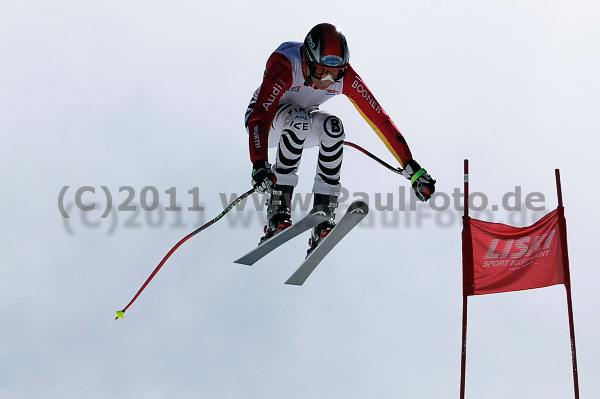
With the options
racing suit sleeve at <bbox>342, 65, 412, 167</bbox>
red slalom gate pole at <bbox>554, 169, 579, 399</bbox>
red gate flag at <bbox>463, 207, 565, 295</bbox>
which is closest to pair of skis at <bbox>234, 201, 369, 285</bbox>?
racing suit sleeve at <bbox>342, 65, 412, 167</bbox>

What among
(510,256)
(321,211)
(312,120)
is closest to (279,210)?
(321,211)

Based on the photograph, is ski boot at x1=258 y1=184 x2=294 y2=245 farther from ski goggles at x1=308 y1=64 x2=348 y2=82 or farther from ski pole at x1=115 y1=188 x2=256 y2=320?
ski goggles at x1=308 y1=64 x2=348 y2=82

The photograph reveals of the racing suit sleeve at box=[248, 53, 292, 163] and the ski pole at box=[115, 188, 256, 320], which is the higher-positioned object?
the racing suit sleeve at box=[248, 53, 292, 163]

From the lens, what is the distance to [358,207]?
7121mm

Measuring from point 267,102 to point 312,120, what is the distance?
619mm

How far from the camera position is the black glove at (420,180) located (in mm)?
8367

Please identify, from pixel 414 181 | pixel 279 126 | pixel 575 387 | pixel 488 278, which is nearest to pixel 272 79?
pixel 279 126

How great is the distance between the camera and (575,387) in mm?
10445

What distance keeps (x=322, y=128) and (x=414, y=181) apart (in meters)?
1.27

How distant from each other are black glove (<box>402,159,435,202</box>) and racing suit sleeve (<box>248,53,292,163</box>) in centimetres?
176

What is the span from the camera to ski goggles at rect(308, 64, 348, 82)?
8.02 metres

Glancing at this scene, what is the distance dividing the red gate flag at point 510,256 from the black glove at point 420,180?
279 centimetres

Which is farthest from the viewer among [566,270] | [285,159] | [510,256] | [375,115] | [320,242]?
[510,256]

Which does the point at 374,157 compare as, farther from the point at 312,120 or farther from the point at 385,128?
the point at 312,120
